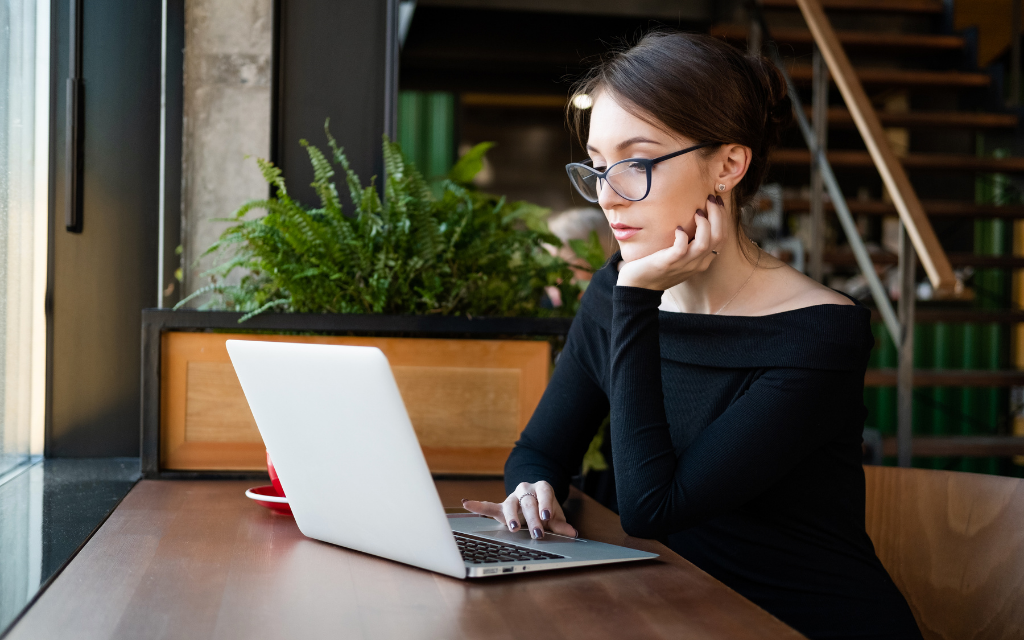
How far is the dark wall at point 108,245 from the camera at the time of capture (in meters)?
1.81

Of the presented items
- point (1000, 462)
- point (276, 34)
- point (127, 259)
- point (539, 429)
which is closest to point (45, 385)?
point (127, 259)

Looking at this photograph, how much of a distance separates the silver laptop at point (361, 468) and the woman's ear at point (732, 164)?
59 centimetres

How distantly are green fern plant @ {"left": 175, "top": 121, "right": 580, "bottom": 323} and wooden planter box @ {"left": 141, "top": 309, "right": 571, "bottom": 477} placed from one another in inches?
2.1

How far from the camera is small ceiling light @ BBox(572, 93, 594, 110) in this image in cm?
142

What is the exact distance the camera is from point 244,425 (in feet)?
5.06

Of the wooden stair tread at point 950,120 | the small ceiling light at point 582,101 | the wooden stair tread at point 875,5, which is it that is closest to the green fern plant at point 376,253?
the small ceiling light at point 582,101

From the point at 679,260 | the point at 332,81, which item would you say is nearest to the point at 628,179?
the point at 679,260

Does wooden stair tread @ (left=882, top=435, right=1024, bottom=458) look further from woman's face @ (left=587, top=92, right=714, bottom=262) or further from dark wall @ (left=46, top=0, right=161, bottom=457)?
dark wall @ (left=46, top=0, right=161, bottom=457)

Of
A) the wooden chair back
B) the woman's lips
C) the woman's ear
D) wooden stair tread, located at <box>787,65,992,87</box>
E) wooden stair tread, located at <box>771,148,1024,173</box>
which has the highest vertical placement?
wooden stair tread, located at <box>787,65,992,87</box>

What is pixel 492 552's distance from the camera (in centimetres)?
98

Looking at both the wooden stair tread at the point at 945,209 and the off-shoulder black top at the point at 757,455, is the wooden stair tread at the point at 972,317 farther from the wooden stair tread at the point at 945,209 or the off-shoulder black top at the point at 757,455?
the off-shoulder black top at the point at 757,455

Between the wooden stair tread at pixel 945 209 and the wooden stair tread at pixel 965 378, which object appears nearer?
the wooden stair tread at pixel 965 378

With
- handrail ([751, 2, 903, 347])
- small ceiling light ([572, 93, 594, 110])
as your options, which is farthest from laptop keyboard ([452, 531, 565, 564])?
handrail ([751, 2, 903, 347])

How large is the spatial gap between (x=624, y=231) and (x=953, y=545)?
65 cm
